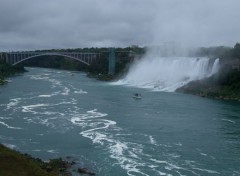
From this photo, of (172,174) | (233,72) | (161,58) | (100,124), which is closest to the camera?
(172,174)

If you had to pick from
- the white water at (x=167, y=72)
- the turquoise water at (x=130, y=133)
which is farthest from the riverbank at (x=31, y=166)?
the white water at (x=167, y=72)

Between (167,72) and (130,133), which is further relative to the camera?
(167,72)

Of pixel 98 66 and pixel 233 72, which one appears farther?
pixel 98 66

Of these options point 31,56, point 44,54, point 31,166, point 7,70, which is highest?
point 44,54

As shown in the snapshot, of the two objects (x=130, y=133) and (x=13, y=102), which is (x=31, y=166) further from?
(x=13, y=102)

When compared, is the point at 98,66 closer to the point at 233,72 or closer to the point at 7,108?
the point at 233,72

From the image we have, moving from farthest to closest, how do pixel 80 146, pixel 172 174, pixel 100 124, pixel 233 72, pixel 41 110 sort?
pixel 233 72 < pixel 41 110 < pixel 100 124 < pixel 80 146 < pixel 172 174

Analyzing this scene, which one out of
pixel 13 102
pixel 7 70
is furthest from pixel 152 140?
pixel 7 70

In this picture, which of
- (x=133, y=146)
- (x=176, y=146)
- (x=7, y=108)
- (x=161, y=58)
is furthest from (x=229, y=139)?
(x=161, y=58)
